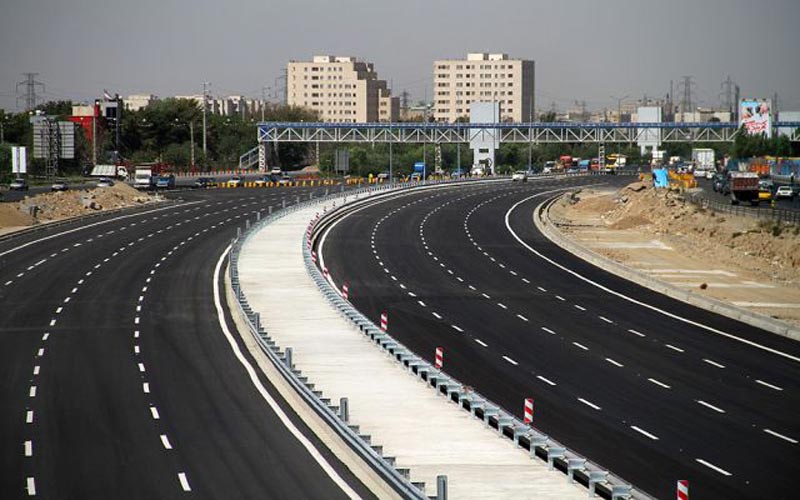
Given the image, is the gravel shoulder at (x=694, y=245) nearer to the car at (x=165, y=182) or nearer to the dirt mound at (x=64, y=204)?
the dirt mound at (x=64, y=204)

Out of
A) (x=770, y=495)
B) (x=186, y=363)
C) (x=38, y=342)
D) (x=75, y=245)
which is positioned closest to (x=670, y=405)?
(x=770, y=495)

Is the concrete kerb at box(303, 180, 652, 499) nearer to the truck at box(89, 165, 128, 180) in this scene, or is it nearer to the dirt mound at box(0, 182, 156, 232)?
the dirt mound at box(0, 182, 156, 232)

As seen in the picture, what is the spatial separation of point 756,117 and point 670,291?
13823cm

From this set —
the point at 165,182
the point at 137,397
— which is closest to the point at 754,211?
the point at 165,182

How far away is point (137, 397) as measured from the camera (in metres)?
33.5

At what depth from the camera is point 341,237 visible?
82750mm

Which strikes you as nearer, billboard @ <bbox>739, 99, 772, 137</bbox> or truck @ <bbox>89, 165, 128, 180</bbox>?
truck @ <bbox>89, 165, 128, 180</bbox>

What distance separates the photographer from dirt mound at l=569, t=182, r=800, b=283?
7831cm

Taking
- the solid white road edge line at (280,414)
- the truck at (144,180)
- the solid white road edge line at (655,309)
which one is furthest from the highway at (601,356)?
the truck at (144,180)

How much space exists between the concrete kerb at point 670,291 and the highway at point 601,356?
0.68 meters

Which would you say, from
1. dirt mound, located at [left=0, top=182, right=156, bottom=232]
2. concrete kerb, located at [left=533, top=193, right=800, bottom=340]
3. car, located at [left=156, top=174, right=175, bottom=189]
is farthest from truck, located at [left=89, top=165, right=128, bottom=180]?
concrete kerb, located at [left=533, top=193, right=800, bottom=340]

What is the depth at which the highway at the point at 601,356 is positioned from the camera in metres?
28.6

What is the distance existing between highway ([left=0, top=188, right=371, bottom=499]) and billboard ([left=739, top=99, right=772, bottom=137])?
135548 mm

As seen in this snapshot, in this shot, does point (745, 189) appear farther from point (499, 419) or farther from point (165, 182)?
point (499, 419)
